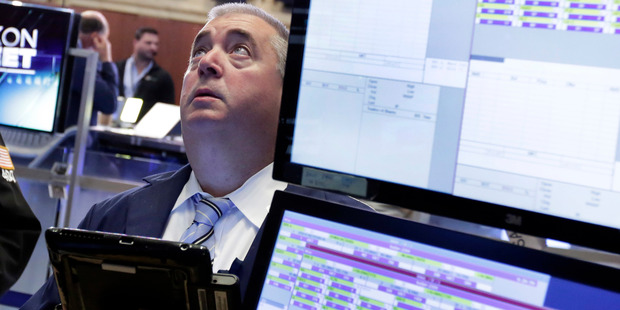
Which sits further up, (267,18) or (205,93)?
(267,18)

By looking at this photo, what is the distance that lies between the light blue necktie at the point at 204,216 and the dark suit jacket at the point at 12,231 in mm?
717

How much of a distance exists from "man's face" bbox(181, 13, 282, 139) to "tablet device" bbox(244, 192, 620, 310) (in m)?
0.44

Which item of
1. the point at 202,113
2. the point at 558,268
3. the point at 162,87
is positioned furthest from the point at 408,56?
the point at 162,87

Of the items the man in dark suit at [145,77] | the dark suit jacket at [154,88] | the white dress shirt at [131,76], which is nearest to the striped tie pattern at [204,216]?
the man in dark suit at [145,77]

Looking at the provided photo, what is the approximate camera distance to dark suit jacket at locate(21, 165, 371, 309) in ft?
3.77

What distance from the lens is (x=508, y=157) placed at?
2.08ft

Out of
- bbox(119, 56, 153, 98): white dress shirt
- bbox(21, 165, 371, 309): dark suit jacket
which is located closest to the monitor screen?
bbox(21, 165, 371, 309): dark suit jacket

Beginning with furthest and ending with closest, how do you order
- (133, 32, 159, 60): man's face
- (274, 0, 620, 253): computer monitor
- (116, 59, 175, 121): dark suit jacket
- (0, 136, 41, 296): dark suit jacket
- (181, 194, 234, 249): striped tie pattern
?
(133, 32, 159, 60): man's face < (116, 59, 175, 121): dark suit jacket < (0, 136, 41, 296): dark suit jacket < (181, 194, 234, 249): striped tie pattern < (274, 0, 620, 253): computer monitor

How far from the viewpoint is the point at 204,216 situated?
1.16m

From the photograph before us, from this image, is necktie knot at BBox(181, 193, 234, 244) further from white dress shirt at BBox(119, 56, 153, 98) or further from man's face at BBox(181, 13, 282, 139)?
white dress shirt at BBox(119, 56, 153, 98)

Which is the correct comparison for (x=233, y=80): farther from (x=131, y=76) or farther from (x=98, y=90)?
(x=131, y=76)

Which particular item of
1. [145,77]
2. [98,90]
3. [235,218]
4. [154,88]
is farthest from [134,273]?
[145,77]

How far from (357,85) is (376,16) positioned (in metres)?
0.07

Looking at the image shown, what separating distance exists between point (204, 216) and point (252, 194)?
109 millimetres
